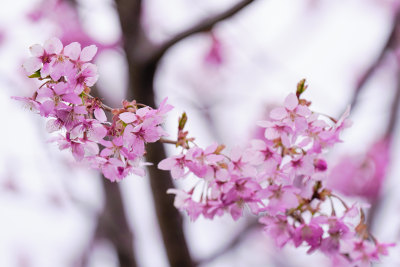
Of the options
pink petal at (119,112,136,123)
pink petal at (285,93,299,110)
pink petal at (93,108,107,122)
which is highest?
pink petal at (93,108,107,122)

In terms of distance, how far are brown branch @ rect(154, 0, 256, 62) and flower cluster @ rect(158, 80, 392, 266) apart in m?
0.67

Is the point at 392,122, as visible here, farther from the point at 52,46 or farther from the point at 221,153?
the point at 52,46

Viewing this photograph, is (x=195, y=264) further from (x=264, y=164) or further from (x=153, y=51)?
(x=264, y=164)

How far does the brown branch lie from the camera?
5.00 feet

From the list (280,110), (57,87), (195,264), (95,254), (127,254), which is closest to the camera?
(57,87)

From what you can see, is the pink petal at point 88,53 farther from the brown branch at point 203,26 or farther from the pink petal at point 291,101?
the brown branch at point 203,26

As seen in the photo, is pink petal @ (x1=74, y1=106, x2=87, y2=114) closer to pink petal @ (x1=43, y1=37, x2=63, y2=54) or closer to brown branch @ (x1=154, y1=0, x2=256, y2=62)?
pink petal @ (x1=43, y1=37, x2=63, y2=54)

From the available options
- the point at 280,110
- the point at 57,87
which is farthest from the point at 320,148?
the point at 57,87

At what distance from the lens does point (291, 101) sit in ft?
2.88

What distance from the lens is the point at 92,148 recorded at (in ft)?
2.82

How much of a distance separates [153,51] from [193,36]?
0.17m

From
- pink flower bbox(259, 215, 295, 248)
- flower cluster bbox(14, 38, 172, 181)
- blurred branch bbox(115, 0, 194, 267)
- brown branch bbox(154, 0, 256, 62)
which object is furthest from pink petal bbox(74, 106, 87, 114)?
blurred branch bbox(115, 0, 194, 267)

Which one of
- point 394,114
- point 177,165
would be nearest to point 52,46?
point 177,165

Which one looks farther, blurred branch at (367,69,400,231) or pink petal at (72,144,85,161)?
blurred branch at (367,69,400,231)
